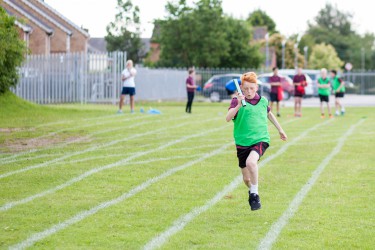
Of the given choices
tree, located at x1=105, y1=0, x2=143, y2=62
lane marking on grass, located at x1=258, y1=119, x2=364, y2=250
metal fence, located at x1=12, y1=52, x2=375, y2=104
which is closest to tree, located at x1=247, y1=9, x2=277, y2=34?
tree, located at x1=105, y1=0, x2=143, y2=62

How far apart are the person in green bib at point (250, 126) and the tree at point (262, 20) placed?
139 metres

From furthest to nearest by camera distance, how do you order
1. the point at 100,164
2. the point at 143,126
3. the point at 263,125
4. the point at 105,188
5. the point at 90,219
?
the point at 143,126 < the point at 100,164 < the point at 105,188 < the point at 263,125 < the point at 90,219

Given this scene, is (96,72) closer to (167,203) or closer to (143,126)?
(143,126)

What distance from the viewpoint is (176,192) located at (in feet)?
34.9

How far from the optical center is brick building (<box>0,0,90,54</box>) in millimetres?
46938

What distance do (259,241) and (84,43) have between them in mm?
50744

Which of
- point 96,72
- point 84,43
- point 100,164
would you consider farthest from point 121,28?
point 100,164

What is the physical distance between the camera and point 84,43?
188ft

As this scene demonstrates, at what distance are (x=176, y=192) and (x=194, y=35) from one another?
56.3 metres

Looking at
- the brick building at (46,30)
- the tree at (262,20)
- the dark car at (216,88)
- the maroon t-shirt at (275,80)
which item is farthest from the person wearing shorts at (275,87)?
the tree at (262,20)

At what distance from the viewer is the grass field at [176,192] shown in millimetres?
7793

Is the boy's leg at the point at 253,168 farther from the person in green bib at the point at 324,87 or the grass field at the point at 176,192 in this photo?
the person in green bib at the point at 324,87

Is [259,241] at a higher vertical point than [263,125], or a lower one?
lower

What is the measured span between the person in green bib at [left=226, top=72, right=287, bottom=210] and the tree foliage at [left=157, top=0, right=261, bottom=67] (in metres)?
56.6
